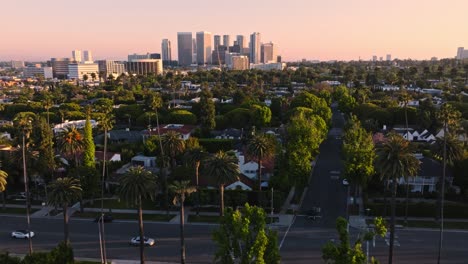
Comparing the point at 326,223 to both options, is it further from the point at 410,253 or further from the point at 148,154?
the point at 148,154

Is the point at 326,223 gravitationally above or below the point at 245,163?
below

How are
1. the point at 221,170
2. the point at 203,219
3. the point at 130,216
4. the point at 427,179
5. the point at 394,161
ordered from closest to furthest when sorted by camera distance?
the point at 394,161
the point at 221,170
the point at 203,219
the point at 130,216
the point at 427,179

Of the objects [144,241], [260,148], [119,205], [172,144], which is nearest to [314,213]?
[260,148]

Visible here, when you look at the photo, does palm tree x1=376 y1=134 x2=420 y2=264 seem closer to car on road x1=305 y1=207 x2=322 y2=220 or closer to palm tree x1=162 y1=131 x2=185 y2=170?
car on road x1=305 y1=207 x2=322 y2=220

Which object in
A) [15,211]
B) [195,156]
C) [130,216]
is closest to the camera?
[195,156]

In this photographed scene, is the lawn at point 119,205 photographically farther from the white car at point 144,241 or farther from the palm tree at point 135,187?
the palm tree at point 135,187

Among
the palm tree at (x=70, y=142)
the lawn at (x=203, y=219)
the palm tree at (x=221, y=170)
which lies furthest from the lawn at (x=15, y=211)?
the palm tree at (x=221, y=170)

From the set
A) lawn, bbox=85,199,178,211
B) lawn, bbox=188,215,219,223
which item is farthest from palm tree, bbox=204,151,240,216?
lawn, bbox=85,199,178,211

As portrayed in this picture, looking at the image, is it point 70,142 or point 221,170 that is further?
point 70,142

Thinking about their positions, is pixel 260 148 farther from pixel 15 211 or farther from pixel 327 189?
pixel 15 211

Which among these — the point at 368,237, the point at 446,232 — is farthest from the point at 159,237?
the point at 446,232

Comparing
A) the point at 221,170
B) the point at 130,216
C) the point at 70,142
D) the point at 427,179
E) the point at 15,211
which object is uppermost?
the point at 70,142
